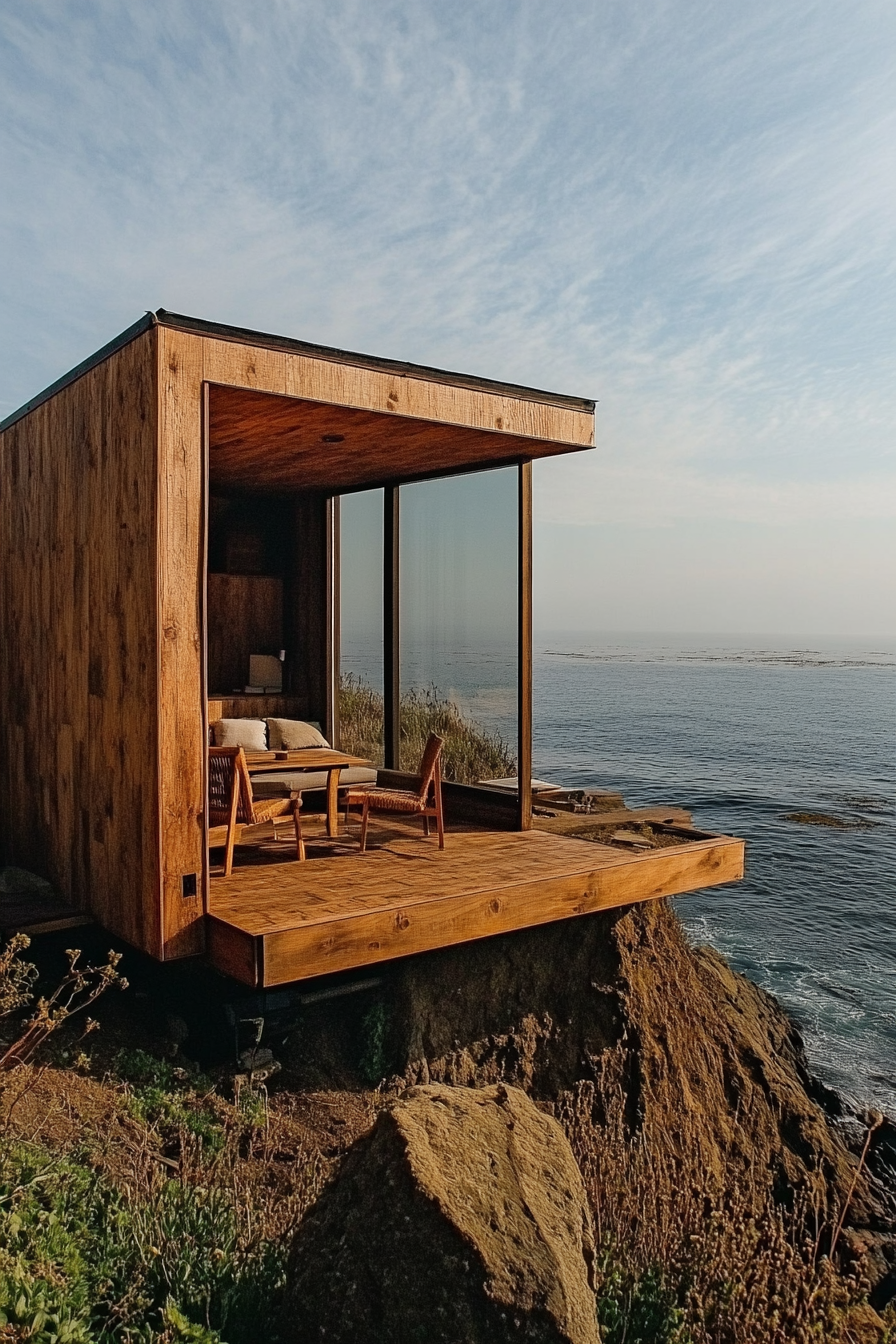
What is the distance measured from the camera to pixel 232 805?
6051 millimetres

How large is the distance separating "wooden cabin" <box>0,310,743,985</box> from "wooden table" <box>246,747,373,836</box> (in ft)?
2.21

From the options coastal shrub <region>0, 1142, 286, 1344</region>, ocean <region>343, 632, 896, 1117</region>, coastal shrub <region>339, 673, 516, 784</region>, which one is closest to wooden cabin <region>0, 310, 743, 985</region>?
coastal shrub <region>339, 673, 516, 784</region>

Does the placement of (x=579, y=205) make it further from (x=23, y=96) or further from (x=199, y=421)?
(x=199, y=421)

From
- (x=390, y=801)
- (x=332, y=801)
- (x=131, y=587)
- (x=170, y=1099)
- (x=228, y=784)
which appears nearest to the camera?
(x=170, y=1099)

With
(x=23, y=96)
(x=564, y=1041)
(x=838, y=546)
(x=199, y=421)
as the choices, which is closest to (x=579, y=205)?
(x=23, y=96)

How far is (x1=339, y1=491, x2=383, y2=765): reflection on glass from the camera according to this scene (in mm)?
9055

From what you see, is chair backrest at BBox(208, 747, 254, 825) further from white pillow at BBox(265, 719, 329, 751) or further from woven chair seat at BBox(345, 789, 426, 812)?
white pillow at BBox(265, 719, 329, 751)

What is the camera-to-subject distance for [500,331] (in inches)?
626

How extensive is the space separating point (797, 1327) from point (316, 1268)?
5.87 feet

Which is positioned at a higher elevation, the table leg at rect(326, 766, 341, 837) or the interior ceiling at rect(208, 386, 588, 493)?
the interior ceiling at rect(208, 386, 588, 493)

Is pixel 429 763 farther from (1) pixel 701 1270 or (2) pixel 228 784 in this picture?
(1) pixel 701 1270

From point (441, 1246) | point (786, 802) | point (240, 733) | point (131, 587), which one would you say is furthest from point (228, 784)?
point (786, 802)

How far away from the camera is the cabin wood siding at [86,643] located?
521cm

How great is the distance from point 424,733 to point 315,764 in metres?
1.85
